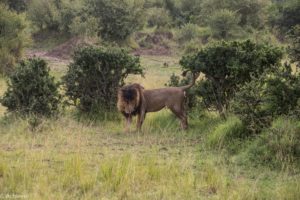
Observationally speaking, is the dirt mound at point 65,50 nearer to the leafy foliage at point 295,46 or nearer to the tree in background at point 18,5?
the tree in background at point 18,5

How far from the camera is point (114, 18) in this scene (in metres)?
34.6

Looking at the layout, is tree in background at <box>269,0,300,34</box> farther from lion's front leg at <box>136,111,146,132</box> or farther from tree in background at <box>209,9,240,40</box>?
lion's front leg at <box>136,111,146,132</box>

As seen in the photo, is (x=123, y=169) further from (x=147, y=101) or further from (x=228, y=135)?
(x=147, y=101)

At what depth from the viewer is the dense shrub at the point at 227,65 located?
997 centimetres

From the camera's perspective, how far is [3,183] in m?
6.14

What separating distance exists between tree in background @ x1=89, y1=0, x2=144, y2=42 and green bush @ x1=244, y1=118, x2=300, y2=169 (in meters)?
27.5

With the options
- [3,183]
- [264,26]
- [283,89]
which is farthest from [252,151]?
[264,26]

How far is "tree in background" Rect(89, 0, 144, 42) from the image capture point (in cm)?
3456

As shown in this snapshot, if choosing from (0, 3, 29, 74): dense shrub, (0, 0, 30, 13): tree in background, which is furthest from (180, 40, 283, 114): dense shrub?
(0, 0, 30, 13): tree in background

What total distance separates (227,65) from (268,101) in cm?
181

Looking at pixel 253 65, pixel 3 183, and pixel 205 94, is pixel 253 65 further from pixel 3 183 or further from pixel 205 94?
pixel 3 183

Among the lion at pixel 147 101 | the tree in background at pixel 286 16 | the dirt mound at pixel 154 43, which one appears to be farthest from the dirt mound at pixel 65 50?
the lion at pixel 147 101

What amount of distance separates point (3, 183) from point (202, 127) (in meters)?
5.19

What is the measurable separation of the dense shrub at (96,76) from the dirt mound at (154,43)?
2105 centimetres
